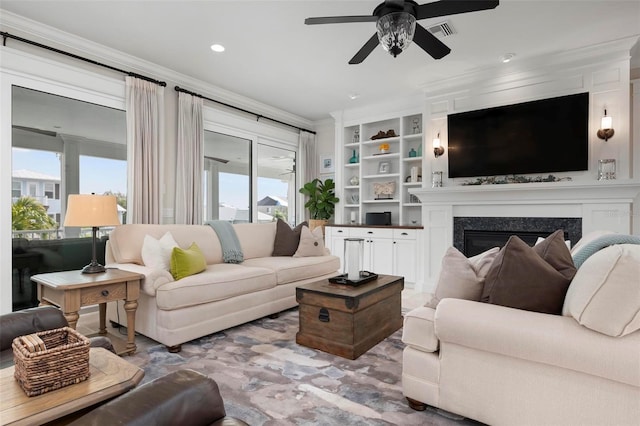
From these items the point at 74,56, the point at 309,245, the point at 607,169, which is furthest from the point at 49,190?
the point at 607,169

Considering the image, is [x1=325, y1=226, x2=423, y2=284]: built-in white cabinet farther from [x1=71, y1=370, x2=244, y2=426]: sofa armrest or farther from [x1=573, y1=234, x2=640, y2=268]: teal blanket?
[x1=71, y1=370, x2=244, y2=426]: sofa armrest

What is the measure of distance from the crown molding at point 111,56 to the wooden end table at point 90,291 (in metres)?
2.33

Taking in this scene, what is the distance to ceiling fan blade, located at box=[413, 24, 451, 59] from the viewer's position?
2.46 metres

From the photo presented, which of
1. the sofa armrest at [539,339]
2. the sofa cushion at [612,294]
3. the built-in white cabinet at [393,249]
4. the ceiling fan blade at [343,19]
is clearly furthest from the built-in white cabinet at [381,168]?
the sofa cushion at [612,294]

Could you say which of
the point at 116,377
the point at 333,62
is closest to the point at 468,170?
the point at 333,62

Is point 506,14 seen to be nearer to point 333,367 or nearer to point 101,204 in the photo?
point 333,367

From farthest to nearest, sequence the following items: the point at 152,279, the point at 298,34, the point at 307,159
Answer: the point at 307,159 → the point at 298,34 → the point at 152,279

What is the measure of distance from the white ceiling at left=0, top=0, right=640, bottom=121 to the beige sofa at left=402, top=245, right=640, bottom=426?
8.58ft

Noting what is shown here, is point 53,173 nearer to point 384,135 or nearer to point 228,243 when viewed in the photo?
point 228,243

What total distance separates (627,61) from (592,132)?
0.74m

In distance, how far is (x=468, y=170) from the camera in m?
4.52

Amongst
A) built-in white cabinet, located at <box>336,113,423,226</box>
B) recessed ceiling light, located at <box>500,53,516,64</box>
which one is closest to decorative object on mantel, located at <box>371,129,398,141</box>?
built-in white cabinet, located at <box>336,113,423,226</box>

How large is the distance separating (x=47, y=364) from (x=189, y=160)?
12.0ft

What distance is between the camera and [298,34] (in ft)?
11.2
